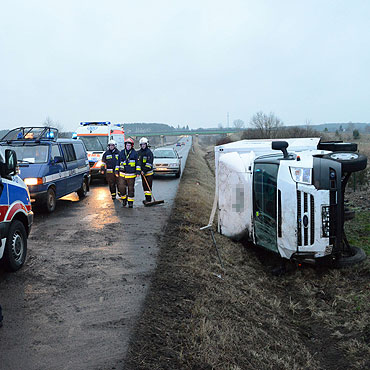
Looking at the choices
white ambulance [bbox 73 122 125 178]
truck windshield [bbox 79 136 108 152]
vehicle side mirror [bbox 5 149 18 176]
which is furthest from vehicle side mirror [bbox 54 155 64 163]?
truck windshield [bbox 79 136 108 152]

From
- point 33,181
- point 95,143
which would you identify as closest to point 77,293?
point 33,181

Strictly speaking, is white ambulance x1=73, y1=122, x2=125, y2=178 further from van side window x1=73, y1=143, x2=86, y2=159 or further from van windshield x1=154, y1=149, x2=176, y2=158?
van side window x1=73, y1=143, x2=86, y2=159

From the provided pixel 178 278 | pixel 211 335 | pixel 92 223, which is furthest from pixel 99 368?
pixel 92 223

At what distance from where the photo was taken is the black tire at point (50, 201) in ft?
34.9

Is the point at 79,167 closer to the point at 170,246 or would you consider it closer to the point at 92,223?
the point at 92,223

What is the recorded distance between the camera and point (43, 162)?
1076 centimetres

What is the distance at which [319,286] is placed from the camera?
23.2 ft

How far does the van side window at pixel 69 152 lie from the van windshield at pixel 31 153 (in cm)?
112

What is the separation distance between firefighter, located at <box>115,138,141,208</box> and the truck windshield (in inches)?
298

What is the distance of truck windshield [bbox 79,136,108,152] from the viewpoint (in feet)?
62.8

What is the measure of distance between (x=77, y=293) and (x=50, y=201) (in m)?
6.20

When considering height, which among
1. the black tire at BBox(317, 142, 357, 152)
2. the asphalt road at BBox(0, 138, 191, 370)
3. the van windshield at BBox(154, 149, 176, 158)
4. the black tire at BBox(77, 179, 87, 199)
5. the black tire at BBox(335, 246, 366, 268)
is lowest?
the black tire at BBox(335, 246, 366, 268)

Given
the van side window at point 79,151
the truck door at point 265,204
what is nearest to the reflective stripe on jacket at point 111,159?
the van side window at point 79,151

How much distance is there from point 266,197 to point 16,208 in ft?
13.9
